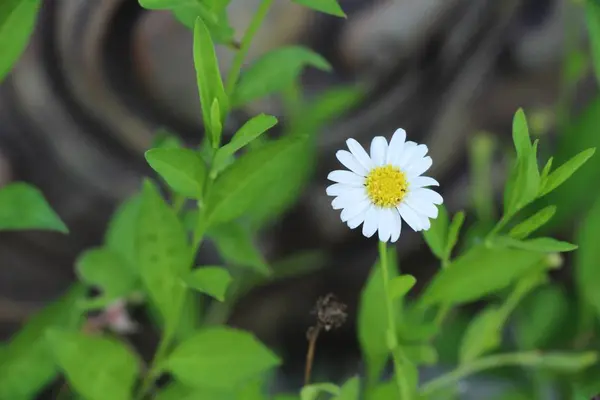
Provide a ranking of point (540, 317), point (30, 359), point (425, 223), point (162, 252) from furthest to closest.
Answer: point (540, 317), point (30, 359), point (162, 252), point (425, 223)

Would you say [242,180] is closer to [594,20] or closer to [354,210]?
[354,210]

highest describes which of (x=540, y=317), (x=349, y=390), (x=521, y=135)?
(x=540, y=317)

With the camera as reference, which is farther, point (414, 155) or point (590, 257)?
point (590, 257)

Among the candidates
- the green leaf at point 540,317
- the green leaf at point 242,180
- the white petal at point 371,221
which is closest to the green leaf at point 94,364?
the green leaf at point 242,180

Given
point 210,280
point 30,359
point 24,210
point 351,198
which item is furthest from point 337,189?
point 30,359

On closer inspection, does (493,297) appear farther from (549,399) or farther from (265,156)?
(265,156)

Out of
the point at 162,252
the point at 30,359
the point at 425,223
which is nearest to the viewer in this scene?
the point at 425,223

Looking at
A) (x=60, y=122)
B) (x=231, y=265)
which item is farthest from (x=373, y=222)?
(x=60, y=122)

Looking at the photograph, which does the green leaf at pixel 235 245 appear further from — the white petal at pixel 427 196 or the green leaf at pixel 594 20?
the green leaf at pixel 594 20

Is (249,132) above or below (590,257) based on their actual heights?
below
